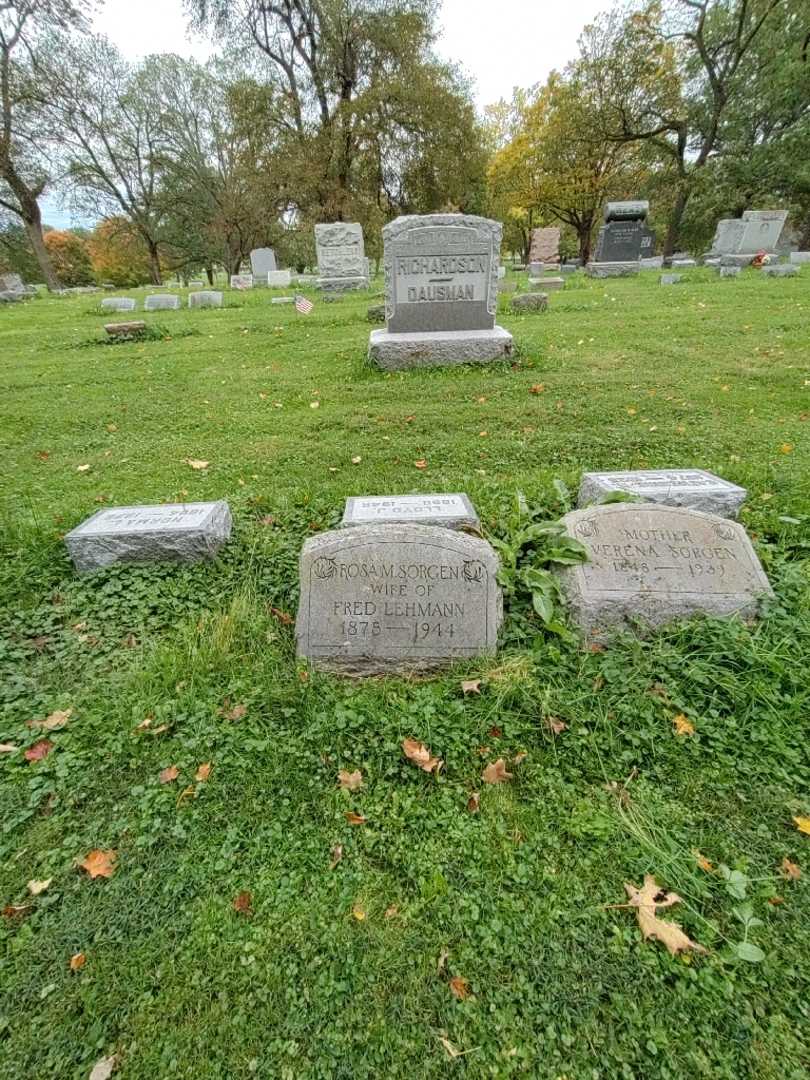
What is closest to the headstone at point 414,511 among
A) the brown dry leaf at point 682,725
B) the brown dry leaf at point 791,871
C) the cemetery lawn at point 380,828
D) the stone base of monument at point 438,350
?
the cemetery lawn at point 380,828

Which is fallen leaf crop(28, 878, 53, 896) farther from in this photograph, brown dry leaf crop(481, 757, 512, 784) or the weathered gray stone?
the weathered gray stone

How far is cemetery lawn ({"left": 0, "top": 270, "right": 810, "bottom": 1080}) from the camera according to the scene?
1449 millimetres

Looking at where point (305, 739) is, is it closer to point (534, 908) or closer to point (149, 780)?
point (149, 780)

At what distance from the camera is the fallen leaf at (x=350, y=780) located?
2.11 meters

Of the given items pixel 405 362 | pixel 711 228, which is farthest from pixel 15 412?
pixel 711 228

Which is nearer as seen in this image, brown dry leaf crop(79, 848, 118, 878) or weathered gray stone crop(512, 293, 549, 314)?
brown dry leaf crop(79, 848, 118, 878)

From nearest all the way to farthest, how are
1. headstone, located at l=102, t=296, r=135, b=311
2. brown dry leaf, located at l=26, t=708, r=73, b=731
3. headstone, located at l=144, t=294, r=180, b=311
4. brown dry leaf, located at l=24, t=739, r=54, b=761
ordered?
brown dry leaf, located at l=24, t=739, r=54, b=761, brown dry leaf, located at l=26, t=708, r=73, b=731, headstone, located at l=102, t=296, r=135, b=311, headstone, located at l=144, t=294, r=180, b=311

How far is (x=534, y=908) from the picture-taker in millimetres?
1697

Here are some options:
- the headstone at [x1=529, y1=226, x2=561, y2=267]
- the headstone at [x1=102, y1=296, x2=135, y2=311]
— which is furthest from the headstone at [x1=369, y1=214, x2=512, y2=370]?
the headstone at [x1=529, y1=226, x2=561, y2=267]

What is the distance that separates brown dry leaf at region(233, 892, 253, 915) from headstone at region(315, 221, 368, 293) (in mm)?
15670

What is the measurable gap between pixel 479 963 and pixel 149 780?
141 cm

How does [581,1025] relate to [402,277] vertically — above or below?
below

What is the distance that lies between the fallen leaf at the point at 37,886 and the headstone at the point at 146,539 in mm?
1786

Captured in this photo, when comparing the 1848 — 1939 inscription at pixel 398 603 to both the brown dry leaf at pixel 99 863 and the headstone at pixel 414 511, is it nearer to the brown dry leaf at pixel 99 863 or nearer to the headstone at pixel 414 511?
the headstone at pixel 414 511
